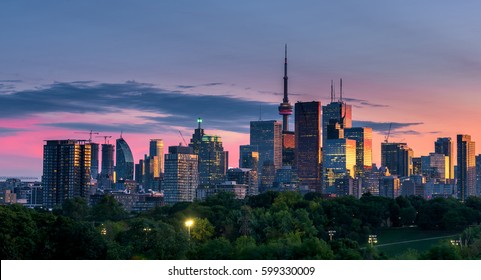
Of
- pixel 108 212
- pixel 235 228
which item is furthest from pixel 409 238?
pixel 108 212

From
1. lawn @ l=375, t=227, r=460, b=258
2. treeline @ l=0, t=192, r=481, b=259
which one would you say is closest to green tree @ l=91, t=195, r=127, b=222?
treeline @ l=0, t=192, r=481, b=259

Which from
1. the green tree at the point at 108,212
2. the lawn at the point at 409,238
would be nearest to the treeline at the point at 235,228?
the green tree at the point at 108,212

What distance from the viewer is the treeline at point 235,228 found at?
69875mm

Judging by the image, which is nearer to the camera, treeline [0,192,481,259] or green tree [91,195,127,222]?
treeline [0,192,481,259]

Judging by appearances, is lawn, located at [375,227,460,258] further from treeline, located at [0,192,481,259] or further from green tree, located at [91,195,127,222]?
green tree, located at [91,195,127,222]

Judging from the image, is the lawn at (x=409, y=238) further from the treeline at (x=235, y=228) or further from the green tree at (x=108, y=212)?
the green tree at (x=108, y=212)

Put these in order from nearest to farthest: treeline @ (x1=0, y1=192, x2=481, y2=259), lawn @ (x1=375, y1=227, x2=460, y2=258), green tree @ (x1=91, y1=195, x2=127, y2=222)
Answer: treeline @ (x1=0, y1=192, x2=481, y2=259) → lawn @ (x1=375, y1=227, x2=460, y2=258) → green tree @ (x1=91, y1=195, x2=127, y2=222)

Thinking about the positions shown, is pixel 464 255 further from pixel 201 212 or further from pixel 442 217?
pixel 442 217

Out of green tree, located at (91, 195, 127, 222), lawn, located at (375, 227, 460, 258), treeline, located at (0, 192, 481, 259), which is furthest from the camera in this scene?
green tree, located at (91, 195, 127, 222)

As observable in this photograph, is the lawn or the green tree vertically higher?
the green tree

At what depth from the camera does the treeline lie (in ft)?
229

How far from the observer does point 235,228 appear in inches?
4599
